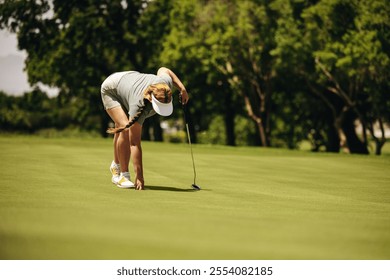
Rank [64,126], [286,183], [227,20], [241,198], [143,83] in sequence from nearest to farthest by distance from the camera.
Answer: [241,198] → [143,83] → [286,183] → [227,20] → [64,126]

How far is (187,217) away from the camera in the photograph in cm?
664

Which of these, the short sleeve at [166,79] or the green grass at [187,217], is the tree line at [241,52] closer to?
the green grass at [187,217]

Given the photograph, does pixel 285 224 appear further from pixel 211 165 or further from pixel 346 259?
pixel 211 165

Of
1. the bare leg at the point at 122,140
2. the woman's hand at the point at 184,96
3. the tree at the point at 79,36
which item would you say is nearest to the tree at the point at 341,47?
the tree at the point at 79,36

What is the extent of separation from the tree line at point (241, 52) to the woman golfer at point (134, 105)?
23569 mm

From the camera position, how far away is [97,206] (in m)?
7.16

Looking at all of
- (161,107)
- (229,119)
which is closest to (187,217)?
(161,107)

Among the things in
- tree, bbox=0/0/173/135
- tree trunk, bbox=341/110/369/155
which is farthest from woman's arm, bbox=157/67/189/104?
tree, bbox=0/0/173/135

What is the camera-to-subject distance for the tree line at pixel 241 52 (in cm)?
3438

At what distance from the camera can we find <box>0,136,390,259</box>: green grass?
507cm

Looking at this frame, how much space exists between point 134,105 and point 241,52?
107ft

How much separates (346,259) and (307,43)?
31684 millimetres

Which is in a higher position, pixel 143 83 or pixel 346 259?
pixel 143 83
